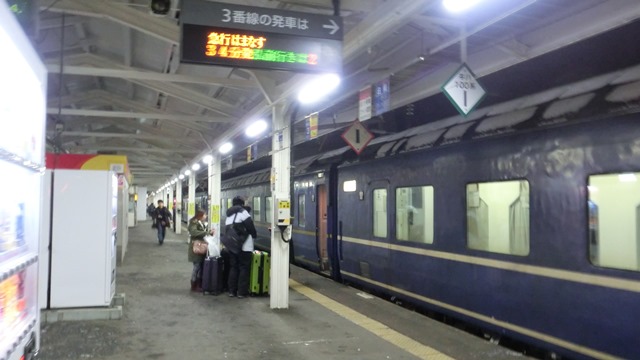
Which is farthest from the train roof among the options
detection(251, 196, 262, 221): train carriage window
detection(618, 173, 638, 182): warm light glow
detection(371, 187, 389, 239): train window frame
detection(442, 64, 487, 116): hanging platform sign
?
detection(251, 196, 262, 221): train carriage window

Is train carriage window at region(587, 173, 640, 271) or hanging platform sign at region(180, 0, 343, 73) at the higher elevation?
hanging platform sign at region(180, 0, 343, 73)

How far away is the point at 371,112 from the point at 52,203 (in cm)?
463

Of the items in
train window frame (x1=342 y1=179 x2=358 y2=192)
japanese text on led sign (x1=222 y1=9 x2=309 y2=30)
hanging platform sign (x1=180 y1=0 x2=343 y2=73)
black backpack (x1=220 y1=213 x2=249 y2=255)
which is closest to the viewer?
hanging platform sign (x1=180 y1=0 x2=343 y2=73)

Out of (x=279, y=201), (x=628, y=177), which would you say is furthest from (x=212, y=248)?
(x=628, y=177)

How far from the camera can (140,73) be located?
820 cm

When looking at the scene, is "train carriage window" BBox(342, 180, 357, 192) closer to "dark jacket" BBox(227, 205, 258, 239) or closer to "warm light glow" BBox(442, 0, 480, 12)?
"dark jacket" BBox(227, 205, 258, 239)

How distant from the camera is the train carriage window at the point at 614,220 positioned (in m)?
4.29

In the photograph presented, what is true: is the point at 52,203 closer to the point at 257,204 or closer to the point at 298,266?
the point at 298,266

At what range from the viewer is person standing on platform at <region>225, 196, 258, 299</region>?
8484 millimetres

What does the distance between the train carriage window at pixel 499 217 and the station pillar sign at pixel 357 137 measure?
3104mm

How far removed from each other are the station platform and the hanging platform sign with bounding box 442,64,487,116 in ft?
8.83

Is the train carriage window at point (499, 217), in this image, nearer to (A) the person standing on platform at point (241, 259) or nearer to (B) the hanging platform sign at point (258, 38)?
(B) the hanging platform sign at point (258, 38)

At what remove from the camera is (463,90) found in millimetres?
5973

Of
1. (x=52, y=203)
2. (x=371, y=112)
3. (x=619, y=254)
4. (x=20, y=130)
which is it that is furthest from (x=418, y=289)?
(x=20, y=130)
